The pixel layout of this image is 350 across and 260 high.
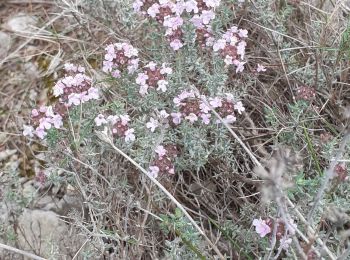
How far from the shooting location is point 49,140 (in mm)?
2408

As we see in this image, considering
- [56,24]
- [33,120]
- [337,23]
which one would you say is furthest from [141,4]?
[56,24]

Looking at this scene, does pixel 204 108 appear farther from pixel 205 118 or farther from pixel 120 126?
pixel 120 126

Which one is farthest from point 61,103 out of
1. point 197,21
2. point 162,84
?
point 197,21

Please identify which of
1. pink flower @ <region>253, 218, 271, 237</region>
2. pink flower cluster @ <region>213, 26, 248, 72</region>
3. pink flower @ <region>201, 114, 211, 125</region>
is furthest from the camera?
pink flower cluster @ <region>213, 26, 248, 72</region>

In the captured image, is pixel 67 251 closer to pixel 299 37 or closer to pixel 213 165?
pixel 213 165

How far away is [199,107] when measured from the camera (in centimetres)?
239

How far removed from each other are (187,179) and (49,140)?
66 cm

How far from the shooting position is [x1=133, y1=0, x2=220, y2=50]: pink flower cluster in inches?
98.1

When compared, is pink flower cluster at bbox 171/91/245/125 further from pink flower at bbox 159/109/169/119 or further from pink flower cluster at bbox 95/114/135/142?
pink flower cluster at bbox 95/114/135/142

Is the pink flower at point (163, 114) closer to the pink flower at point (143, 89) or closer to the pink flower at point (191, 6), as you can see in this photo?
the pink flower at point (143, 89)

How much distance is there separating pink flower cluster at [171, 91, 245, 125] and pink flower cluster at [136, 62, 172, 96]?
0.08 meters

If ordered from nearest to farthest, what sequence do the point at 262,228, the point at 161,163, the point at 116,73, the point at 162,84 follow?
the point at 262,228 < the point at 161,163 < the point at 162,84 < the point at 116,73

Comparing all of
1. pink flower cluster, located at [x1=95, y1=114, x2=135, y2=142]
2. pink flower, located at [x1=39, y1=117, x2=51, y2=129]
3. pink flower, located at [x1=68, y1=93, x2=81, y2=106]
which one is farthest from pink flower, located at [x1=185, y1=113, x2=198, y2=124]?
pink flower, located at [x1=39, y1=117, x2=51, y2=129]

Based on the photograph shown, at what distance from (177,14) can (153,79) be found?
0.96ft
